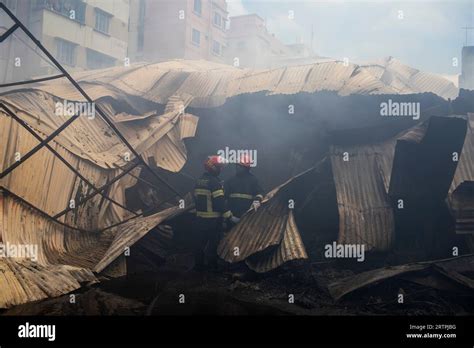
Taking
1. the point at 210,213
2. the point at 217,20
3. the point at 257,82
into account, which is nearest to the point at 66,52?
the point at 217,20

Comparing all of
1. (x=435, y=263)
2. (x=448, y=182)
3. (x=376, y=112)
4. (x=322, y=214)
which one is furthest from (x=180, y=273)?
(x=376, y=112)

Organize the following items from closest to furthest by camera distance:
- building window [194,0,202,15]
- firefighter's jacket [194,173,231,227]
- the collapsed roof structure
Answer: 1. the collapsed roof structure
2. firefighter's jacket [194,173,231,227]
3. building window [194,0,202,15]

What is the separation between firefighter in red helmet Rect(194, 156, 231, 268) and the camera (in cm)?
687

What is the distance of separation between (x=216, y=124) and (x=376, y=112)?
403cm

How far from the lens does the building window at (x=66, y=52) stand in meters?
27.7

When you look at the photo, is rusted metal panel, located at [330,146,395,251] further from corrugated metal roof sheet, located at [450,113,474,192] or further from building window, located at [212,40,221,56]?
building window, located at [212,40,221,56]

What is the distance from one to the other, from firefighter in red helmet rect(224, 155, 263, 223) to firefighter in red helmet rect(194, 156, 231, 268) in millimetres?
259

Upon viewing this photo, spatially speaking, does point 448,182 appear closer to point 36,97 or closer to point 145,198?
point 145,198

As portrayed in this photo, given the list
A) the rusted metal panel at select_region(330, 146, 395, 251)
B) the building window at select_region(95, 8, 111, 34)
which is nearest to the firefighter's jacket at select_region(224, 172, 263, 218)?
the rusted metal panel at select_region(330, 146, 395, 251)

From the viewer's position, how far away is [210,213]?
6.86 metres

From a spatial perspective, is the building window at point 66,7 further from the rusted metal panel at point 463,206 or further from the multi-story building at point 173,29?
the rusted metal panel at point 463,206

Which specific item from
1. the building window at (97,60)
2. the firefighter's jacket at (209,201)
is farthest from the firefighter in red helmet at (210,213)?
the building window at (97,60)

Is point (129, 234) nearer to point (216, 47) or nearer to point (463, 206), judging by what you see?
point (463, 206)

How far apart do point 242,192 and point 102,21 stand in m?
29.7
